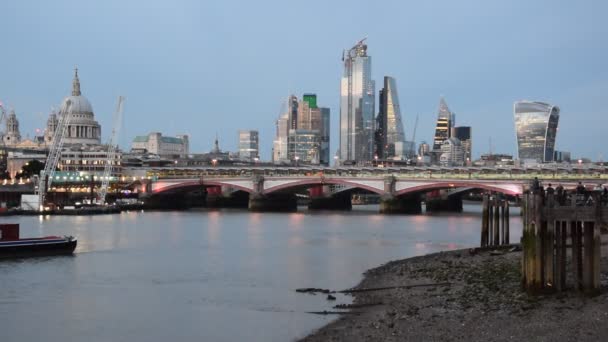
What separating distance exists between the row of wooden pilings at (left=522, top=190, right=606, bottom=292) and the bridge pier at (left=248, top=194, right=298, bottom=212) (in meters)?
86.2

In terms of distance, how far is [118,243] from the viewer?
56.6 m

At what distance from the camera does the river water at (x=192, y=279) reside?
87.4 feet

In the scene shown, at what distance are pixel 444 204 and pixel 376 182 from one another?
18544 millimetres

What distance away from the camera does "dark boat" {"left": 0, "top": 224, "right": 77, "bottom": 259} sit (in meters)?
45.6

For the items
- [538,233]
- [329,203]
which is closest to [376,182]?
[329,203]

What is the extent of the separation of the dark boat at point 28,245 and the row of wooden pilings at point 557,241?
97.8 ft

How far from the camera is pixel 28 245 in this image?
46.6 m

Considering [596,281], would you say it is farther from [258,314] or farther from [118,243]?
[118,243]

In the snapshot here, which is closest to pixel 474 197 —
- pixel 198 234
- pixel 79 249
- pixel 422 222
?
pixel 422 222

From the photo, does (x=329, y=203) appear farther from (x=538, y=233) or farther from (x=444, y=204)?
(x=538, y=233)

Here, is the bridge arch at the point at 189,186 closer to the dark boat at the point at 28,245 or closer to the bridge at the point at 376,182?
the bridge at the point at 376,182

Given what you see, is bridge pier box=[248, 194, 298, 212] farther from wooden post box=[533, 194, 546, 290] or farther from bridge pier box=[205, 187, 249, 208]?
wooden post box=[533, 194, 546, 290]

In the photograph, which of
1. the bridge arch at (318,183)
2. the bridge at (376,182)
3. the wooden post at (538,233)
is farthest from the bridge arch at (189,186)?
the wooden post at (538,233)

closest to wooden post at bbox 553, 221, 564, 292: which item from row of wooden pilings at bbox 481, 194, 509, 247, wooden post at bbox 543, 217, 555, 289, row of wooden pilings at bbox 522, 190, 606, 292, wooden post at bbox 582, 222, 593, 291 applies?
row of wooden pilings at bbox 522, 190, 606, 292
